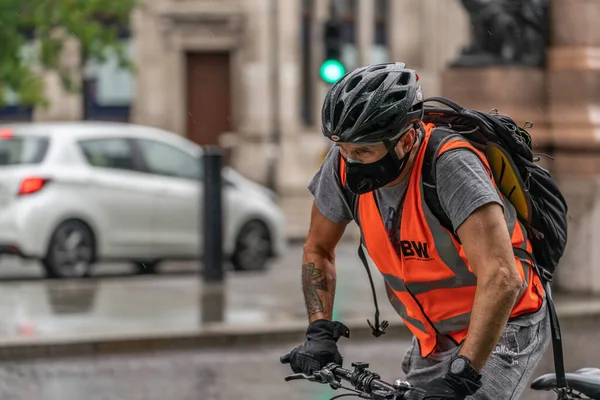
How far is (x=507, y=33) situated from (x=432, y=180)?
9.70 metres

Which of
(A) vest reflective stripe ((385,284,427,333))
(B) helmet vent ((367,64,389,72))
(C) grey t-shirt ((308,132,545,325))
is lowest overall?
(A) vest reflective stripe ((385,284,427,333))

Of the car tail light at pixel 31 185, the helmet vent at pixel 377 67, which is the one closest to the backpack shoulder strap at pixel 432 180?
the helmet vent at pixel 377 67

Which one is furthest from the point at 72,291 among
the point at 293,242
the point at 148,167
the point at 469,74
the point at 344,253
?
the point at 293,242

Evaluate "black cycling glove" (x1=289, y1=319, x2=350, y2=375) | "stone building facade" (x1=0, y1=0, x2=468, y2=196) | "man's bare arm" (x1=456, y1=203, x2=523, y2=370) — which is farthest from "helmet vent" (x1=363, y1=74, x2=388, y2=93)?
"stone building facade" (x1=0, y1=0, x2=468, y2=196)

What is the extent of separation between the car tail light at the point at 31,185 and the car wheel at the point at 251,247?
103 inches

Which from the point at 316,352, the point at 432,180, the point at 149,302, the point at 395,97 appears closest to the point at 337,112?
the point at 395,97

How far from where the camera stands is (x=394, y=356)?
32.7 feet

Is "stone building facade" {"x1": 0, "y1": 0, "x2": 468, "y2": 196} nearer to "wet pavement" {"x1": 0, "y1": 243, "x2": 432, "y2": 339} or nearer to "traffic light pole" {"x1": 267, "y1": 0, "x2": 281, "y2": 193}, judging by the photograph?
"traffic light pole" {"x1": 267, "y1": 0, "x2": 281, "y2": 193}

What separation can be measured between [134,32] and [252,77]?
309 cm

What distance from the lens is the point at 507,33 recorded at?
43.3ft

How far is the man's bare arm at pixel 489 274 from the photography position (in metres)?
3.52

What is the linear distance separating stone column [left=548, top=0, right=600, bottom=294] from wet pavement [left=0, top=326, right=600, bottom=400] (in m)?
2.06

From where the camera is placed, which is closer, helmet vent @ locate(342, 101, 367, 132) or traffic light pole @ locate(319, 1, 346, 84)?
helmet vent @ locate(342, 101, 367, 132)

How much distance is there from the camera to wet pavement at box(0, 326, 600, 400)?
27.7 ft
